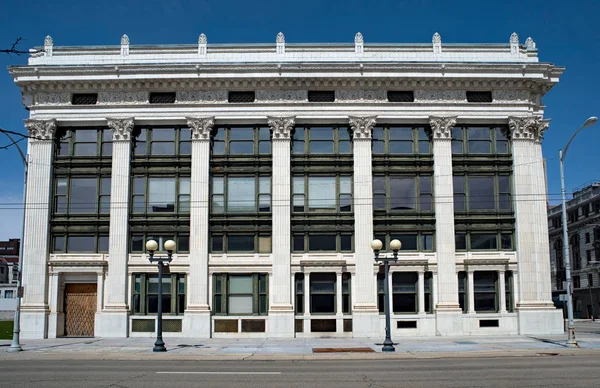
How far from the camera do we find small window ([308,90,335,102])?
37.7 metres

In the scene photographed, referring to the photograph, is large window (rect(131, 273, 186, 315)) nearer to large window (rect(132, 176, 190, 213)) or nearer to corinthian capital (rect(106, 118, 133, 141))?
large window (rect(132, 176, 190, 213))

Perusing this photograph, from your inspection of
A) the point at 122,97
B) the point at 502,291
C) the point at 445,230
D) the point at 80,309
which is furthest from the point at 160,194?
the point at 502,291

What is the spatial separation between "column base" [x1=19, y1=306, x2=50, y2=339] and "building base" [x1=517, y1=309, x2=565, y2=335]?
27.7m

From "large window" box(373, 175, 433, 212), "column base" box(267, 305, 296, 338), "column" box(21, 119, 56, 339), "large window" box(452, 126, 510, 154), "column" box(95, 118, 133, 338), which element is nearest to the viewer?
"column base" box(267, 305, 296, 338)

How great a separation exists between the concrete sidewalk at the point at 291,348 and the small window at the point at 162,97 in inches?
561

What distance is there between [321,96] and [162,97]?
32.1 feet

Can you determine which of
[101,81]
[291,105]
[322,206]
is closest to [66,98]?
[101,81]

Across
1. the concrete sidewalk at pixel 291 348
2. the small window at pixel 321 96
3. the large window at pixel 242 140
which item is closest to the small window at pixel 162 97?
the large window at pixel 242 140

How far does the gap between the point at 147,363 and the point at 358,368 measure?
8001mm

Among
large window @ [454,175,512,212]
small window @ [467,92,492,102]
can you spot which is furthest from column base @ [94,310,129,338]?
small window @ [467,92,492,102]

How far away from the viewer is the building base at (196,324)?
117 feet

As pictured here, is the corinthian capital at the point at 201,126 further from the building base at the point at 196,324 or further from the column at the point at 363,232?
the building base at the point at 196,324

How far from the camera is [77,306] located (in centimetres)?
3684

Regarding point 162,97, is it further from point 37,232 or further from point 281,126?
point 37,232
